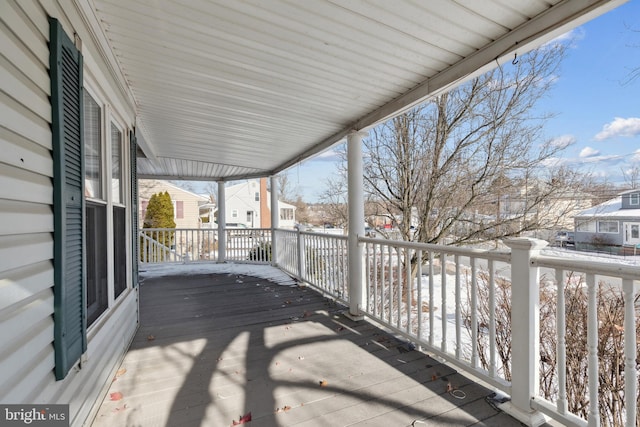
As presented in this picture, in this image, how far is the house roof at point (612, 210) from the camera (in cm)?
636

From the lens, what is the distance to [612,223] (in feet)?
21.6

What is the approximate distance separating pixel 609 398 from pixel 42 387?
13.1 ft

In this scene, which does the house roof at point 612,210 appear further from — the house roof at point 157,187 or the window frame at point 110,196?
the house roof at point 157,187

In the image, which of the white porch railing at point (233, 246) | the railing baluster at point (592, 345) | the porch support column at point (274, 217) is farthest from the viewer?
the white porch railing at point (233, 246)

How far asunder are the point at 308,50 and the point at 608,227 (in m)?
7.87

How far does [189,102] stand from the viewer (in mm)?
3271

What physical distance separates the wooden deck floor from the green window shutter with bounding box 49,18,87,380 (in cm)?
73

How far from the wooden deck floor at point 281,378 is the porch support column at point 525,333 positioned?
117 mm

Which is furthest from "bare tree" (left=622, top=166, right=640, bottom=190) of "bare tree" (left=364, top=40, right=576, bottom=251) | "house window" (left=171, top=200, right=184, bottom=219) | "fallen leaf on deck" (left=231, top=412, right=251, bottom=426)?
"house window" (left=171, top=200, right=184, bottom=219)

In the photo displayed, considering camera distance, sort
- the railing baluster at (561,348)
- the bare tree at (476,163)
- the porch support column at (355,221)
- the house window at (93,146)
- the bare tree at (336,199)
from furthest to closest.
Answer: the bare tree at (336,199), the bare tree at (476,163), the porch support column at (355,221), the house window at (93,146), the railing baluster at (561,348)

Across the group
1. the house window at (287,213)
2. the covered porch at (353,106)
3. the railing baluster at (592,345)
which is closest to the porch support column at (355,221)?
the covered porch at (353,106)

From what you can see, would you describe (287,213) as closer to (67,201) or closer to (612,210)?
(612,210)

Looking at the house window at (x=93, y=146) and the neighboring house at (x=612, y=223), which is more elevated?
the house window at (x=93, y=146)

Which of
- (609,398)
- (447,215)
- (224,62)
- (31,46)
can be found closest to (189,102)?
(224,62)
